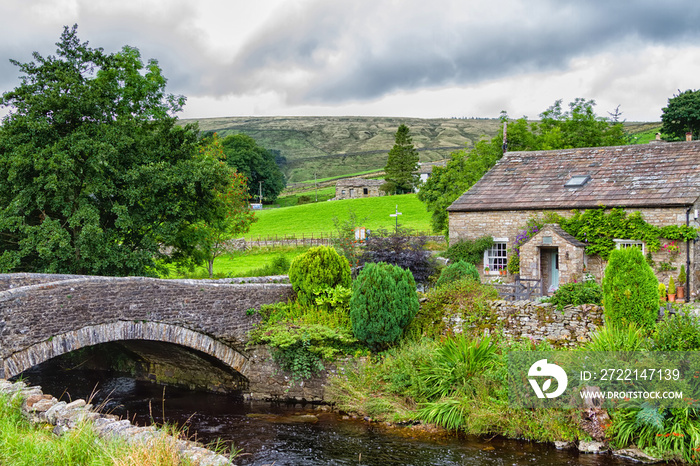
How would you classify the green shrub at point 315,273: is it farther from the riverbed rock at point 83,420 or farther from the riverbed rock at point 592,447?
the riverbed rock at point 83,420

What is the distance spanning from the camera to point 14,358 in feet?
37.1

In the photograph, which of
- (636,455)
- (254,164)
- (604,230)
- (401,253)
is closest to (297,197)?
(254,164)

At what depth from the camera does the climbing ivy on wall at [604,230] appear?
19.8 m

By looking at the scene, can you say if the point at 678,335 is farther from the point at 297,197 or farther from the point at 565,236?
the point at 297,197

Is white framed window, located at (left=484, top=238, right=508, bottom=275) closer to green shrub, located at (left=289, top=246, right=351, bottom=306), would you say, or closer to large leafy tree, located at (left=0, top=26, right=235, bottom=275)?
green shrub, located at (left=289, top=246, right=351, bottom=306)

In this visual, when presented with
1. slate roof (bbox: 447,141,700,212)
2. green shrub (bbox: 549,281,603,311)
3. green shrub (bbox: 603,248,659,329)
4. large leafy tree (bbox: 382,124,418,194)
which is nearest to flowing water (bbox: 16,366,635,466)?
green shrub (bbox: 603,248,659,329)

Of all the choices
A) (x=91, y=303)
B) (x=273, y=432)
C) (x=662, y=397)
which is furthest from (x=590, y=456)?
(x=91, y=303)

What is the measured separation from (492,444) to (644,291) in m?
4.81

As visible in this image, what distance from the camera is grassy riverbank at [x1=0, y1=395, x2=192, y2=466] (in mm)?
6512

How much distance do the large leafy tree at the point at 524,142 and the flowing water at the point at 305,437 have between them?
19.8 m

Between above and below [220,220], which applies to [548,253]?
below

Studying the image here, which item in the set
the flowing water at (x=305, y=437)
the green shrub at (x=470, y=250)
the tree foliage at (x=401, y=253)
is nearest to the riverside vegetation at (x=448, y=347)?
the flowing water at (x=305, y=437)

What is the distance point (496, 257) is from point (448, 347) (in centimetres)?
1057

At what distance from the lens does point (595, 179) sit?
74.1 feet
